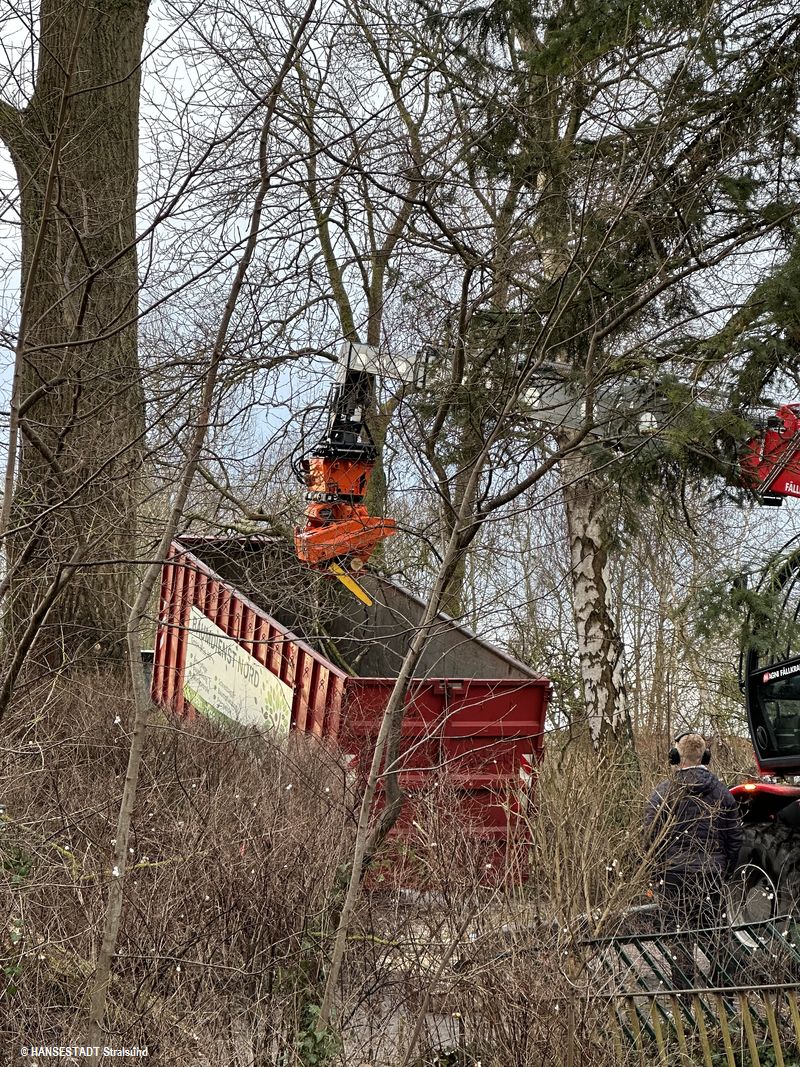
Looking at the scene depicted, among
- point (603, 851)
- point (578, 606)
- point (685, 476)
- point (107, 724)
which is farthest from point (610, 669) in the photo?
point (107, 724)

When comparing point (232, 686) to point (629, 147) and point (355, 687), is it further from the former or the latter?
point (629, 147)

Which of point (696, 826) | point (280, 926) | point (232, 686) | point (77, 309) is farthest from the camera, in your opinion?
point (232, 686)

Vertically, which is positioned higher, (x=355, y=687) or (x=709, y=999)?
(x=355, y=687)

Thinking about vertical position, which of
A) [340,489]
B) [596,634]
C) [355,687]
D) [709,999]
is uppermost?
[340,489]

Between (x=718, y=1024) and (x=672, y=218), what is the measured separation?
5.47 metres

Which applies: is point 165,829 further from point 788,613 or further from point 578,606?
point 578,606

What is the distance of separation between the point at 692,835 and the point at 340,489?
358cm


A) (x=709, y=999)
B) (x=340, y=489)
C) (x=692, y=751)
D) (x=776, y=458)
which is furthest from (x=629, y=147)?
(x=709, y=999)

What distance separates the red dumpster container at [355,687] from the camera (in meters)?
8.03

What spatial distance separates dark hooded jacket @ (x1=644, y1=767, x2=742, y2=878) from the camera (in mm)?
6359

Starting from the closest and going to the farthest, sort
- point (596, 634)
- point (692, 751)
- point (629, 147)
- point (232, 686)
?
point (692, 751)
point (629, 147)
point (232, 686)
point (596, 634)

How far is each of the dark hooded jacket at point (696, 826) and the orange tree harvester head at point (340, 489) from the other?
8.74ft

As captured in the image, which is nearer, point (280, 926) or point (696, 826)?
point (280, 926)

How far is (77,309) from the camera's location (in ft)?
16.8
